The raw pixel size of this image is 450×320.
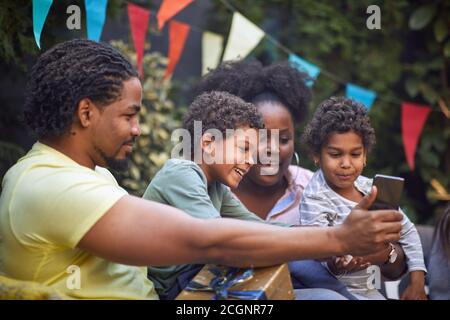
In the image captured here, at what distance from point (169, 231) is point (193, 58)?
380 centimetres

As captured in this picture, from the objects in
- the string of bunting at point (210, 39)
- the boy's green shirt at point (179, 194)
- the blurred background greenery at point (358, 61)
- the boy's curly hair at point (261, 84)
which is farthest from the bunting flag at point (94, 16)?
the blurred background greenery at point (358, 61)

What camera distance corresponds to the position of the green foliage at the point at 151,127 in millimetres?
4781

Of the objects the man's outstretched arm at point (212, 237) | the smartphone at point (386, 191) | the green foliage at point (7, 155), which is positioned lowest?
the green foliage at point (7, 155)

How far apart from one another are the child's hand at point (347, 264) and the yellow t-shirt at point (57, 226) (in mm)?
685

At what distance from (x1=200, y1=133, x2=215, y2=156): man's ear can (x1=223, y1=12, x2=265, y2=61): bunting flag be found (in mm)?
1629

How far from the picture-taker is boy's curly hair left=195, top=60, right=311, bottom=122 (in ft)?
10.9

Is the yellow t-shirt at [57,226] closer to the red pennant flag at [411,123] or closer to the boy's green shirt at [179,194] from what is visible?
the boy's green shirt at [179,194]

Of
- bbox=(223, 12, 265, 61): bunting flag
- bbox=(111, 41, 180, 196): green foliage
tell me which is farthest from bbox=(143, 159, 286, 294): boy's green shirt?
bbox=(111, 41, 180, 196): green foliage

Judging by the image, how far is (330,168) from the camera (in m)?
2.71

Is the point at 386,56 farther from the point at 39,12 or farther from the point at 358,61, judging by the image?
the point at 39,12

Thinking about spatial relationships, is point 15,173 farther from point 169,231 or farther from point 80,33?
point 80,33

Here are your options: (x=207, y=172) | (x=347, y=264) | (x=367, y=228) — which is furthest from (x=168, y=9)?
(x=367, y=228)

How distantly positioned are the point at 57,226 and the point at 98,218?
0.12 m

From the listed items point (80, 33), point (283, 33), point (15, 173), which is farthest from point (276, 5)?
point (15, 173)
